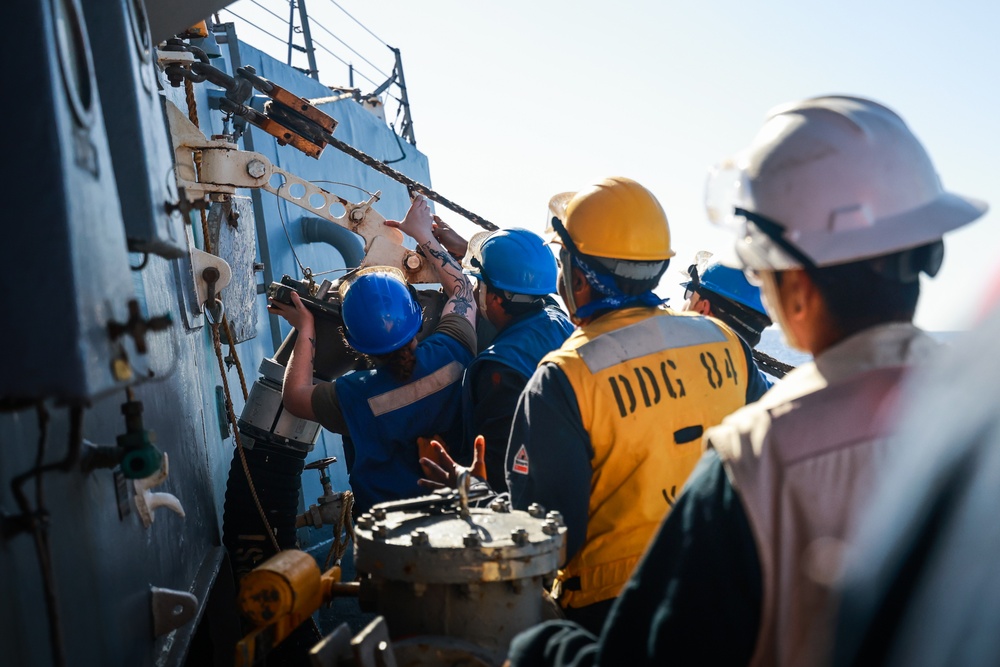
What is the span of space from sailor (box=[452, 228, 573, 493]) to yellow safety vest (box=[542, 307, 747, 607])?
3.44 feet

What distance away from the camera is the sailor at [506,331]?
12.4 feet

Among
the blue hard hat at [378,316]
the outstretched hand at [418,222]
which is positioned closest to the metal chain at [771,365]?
the outstretched hand at [418,222]

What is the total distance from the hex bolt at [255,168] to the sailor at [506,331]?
3.34ft

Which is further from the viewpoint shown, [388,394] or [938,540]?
[388,394]

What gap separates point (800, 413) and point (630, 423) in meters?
1.28

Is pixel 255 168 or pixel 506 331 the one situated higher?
pixel 255 168

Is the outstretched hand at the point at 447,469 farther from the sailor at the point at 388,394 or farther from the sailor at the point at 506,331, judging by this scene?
the sailor at the point at 388,394

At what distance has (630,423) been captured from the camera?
263cm

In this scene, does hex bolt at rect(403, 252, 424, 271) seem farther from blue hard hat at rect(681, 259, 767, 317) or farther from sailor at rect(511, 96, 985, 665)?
sailor at rect(511, 96, 985, 665)

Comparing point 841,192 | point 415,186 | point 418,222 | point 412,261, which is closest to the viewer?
point 841,192

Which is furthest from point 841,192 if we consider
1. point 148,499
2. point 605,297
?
point 148,499

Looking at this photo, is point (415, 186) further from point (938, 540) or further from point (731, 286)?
point (938, 540)

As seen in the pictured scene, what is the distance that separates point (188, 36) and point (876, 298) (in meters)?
4.16

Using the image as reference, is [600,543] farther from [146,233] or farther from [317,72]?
[317,72]
